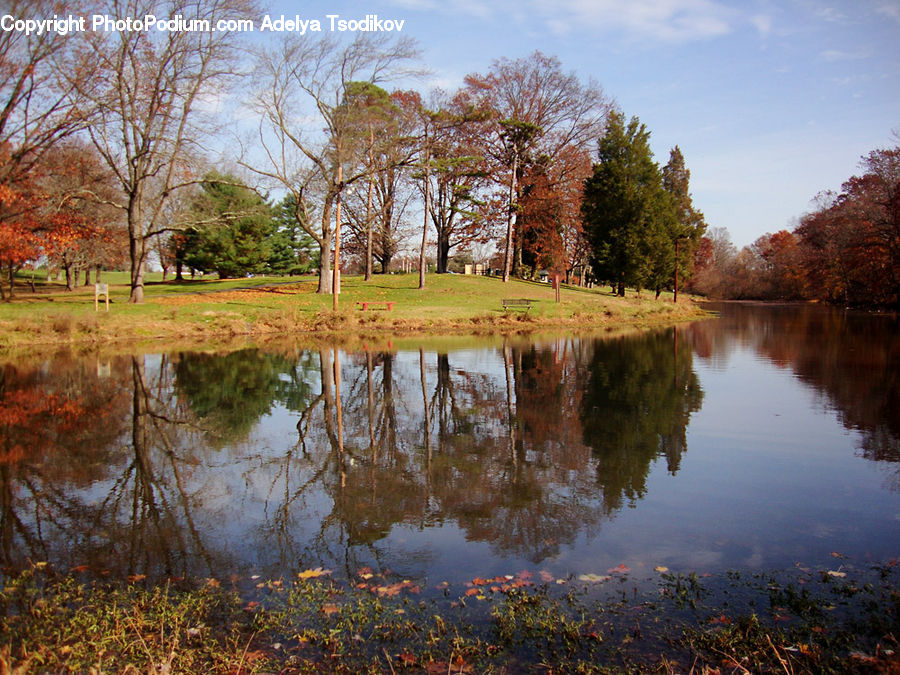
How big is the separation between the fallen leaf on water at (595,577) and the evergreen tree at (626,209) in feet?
140

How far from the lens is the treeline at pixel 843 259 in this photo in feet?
162

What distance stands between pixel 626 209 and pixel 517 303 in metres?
15.2

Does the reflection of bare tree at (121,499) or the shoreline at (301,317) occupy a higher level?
the shoreline at (301,317)

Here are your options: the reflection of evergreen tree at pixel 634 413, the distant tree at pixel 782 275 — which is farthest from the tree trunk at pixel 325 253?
the distant tree at pixel 782 275

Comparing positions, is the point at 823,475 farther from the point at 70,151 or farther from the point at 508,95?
the point at 508,95

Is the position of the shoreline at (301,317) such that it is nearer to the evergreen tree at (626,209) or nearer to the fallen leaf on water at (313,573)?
the evergreen tree at (626,209)

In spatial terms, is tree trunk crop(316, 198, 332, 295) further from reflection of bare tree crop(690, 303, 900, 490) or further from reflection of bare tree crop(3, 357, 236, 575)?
reflection of bare tree crop(3, 357, 236, 575)

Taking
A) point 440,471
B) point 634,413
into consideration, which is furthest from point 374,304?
point 440,471

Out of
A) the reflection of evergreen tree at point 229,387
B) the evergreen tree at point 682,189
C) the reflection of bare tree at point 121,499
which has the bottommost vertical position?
the reflection of bare tree at point 121,499

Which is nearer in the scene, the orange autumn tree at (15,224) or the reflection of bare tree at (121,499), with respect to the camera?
the reflection of bare tree at (121,499)

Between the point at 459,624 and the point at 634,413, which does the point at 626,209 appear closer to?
the point at 634,413

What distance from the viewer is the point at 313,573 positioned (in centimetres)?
515

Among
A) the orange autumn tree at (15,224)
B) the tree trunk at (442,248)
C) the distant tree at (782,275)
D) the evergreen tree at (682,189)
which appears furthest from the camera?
the distant tree at (782,275)

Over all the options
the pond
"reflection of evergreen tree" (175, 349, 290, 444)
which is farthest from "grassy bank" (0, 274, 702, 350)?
the pond
